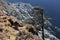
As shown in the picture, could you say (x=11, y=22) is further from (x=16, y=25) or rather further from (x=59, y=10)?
(x=59, y=10)

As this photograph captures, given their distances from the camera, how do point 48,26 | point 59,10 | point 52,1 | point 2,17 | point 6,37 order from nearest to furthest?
1. point 6,37
2. point 2,17
3. point 48,26
4. point 59,10
5. point 52,1

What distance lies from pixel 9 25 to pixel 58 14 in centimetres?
5223

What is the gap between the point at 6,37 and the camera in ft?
33.1

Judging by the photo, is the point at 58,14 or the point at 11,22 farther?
the point at 58,14

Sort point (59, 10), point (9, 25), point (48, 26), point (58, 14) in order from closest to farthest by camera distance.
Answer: point (9, 25) → point (48, 26) → point (58, 14) → point (59, 10)

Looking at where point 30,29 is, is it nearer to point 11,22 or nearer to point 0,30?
point 11,22

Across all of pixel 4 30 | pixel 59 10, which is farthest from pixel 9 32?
pixel 59 10

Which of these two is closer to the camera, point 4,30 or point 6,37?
point 6,37

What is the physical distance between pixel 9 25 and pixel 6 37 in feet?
5.42

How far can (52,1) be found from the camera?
274ft

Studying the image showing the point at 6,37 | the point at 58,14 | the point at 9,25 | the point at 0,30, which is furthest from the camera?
the point at 58,14

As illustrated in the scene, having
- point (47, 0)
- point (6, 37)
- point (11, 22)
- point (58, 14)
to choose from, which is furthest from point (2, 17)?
point (47, 0)

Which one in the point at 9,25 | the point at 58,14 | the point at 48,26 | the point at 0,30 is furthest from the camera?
the point at 58,14

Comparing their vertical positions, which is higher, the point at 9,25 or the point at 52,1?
the point at 9,25
